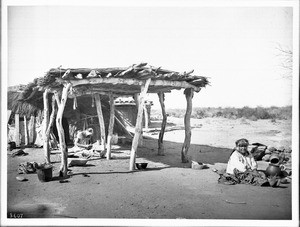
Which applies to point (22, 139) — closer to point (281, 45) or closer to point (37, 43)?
point (37, 43)

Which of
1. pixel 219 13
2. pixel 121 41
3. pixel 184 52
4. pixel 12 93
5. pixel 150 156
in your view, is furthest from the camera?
pixel 12 93

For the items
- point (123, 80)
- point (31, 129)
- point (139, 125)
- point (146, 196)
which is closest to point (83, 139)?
point (31, 129)

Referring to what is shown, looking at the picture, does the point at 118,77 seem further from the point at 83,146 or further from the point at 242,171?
the point at 83,146

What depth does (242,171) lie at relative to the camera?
6.31 m

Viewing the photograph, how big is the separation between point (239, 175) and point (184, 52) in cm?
386

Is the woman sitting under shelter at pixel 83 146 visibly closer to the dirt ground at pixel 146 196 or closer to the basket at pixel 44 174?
the dirt ground at pixel 146 196

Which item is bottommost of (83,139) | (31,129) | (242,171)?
(242,171)

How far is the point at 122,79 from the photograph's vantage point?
274 inches

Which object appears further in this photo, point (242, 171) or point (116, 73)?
point (116, 73)

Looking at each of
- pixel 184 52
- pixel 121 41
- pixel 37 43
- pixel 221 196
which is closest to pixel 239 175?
pixel 221 196

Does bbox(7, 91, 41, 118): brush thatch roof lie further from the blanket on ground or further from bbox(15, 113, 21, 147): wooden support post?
the blanket on ground

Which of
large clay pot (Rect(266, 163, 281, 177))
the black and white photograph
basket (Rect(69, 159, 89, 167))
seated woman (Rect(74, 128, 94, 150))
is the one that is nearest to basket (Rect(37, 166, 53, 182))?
the black and white photograph

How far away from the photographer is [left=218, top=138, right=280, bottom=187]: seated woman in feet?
20.1

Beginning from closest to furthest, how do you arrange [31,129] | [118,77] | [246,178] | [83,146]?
[246,178], [118,77], [83,146], [31,129]
